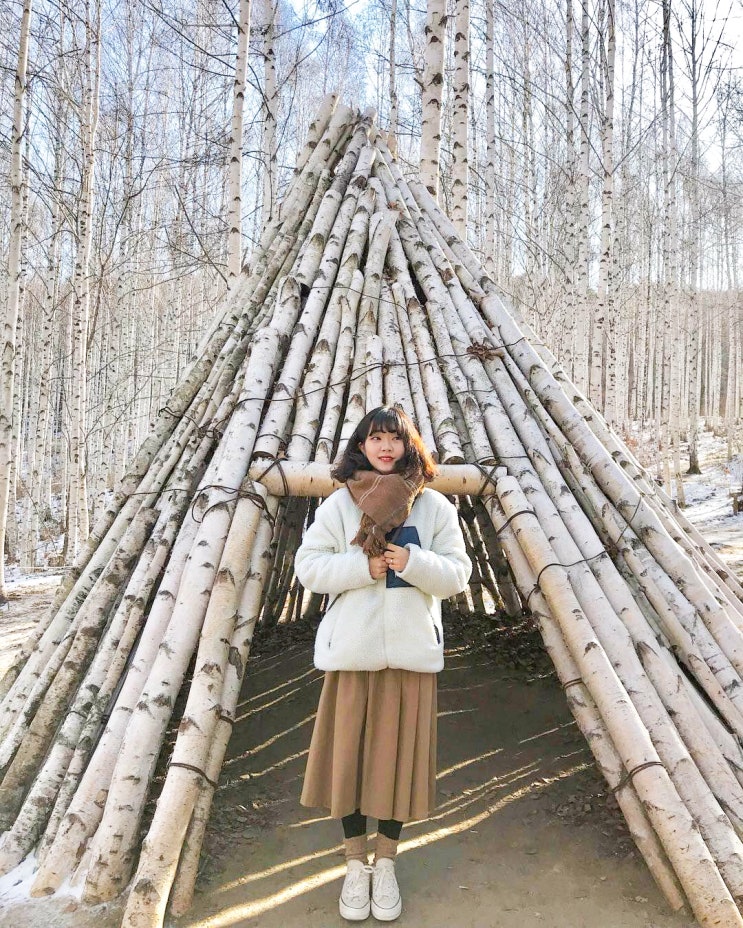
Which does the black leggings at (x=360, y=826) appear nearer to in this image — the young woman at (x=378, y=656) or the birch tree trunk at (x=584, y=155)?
the young woman at (x=378, y=656)

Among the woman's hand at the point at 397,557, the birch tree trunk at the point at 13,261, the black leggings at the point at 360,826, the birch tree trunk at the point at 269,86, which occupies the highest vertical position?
the birch tree trunk at the point at 269,86

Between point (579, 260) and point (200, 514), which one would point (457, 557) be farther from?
point (579, 260)

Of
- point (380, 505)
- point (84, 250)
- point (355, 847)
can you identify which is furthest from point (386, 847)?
point (84, 250)

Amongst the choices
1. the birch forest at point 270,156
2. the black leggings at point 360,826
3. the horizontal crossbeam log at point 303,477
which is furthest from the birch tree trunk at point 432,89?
the black leggings at point 360,826

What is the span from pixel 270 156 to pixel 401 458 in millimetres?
6674

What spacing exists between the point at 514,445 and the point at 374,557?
1.30 metres

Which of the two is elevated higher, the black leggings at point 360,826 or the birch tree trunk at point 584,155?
the birch tree trunk at point 584,155

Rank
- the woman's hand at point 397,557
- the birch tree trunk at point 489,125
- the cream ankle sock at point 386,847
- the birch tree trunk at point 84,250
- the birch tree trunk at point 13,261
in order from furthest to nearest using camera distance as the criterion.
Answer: the birch tree trunk at point 489,125
the birch tree trunk at point 84,250
the birch tree trunk at point 13,261
the cream ankle sock at point 386,847
the woman's hand at point 397,557

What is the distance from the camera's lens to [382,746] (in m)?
2.21

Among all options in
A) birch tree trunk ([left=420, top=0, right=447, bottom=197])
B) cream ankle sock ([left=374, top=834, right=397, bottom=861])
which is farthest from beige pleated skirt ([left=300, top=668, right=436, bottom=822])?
birch tree trunk ([left=420, top=0, right=447, bottom=197])

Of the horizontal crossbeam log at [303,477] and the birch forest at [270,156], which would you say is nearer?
the horizontal crossbeam log at [303,477]

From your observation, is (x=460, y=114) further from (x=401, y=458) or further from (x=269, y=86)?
(x=401, y=458)

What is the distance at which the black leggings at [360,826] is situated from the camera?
2262 mm

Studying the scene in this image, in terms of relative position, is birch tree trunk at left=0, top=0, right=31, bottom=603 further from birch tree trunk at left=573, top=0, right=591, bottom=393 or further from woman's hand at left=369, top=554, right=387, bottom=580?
birch tree trunk at left=573, top=0, right=591, bottom=393
